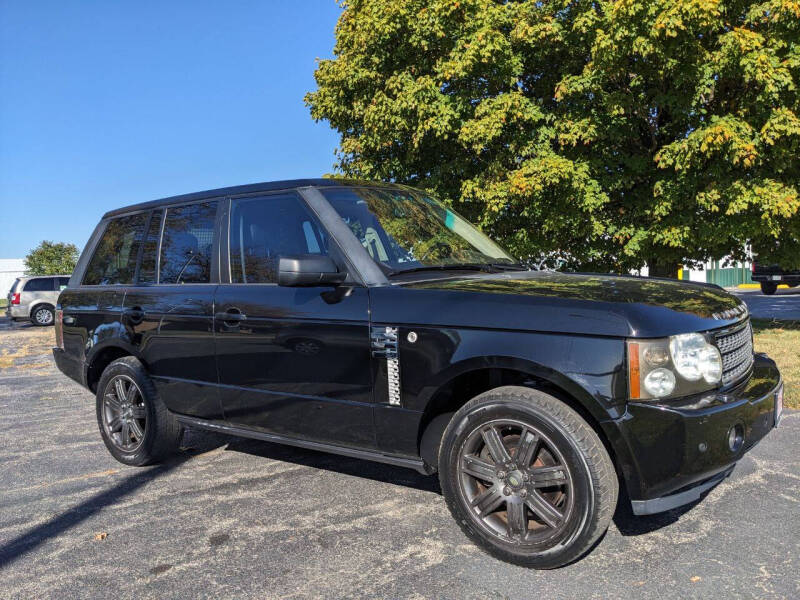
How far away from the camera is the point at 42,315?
23359 millimetres

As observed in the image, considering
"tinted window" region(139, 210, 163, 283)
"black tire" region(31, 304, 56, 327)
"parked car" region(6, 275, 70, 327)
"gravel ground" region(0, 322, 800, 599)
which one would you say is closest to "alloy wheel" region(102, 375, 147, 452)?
"gravel ground" region(0, 322, 800, 599)

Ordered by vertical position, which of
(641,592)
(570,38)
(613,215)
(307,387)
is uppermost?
(570,38)

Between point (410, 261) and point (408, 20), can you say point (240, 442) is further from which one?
point (408, 20)

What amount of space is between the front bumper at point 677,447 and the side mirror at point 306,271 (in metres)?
1.59

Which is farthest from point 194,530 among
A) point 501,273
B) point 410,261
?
point 501,273

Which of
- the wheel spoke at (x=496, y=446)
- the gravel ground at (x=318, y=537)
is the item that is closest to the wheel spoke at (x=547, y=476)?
the wheel spoke at (x=496, y=446)

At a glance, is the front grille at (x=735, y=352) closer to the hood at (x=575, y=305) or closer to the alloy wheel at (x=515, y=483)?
the hood at (x=575, y=305)

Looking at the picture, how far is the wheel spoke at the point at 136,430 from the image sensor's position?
15.4 ft

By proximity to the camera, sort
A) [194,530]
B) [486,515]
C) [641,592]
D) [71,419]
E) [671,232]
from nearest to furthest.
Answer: [641,592], [486,515], [194,530], [71,419], [671,232]

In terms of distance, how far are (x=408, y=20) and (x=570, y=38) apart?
3094mm

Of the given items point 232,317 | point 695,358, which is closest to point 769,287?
point 695,358

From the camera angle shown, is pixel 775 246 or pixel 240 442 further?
pixel 775 246

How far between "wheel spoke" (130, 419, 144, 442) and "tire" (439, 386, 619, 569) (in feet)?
8.53

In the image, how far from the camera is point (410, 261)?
362cm
